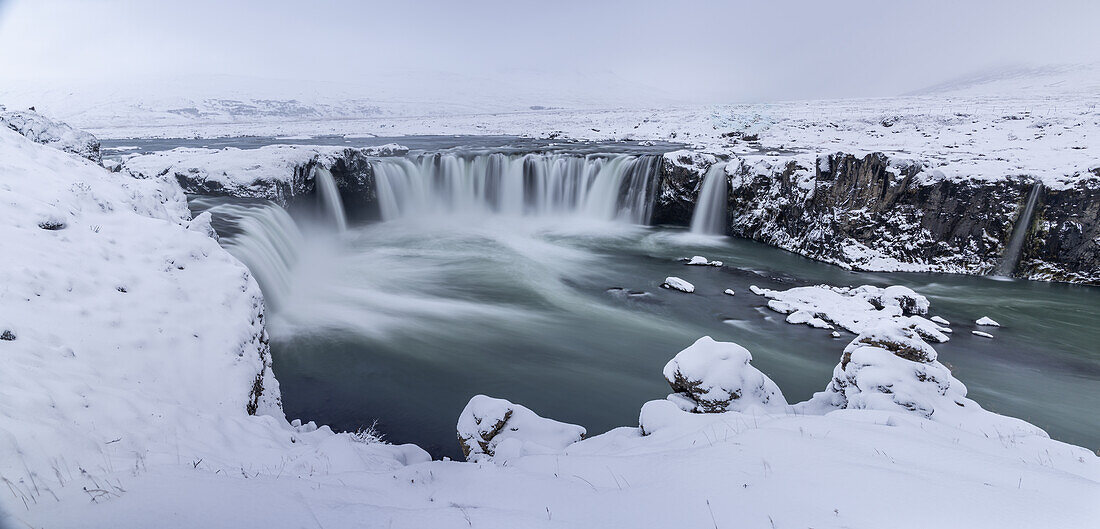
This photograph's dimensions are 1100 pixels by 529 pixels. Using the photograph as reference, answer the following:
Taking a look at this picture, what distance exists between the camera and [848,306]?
1313 cm

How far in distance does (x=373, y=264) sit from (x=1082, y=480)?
17.8 m

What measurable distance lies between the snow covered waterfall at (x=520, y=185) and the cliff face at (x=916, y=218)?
22.2 feet

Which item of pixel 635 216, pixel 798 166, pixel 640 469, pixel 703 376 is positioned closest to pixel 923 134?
pixel 798 166

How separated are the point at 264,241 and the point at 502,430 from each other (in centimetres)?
1128

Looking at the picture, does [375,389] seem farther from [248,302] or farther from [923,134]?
[923,134]

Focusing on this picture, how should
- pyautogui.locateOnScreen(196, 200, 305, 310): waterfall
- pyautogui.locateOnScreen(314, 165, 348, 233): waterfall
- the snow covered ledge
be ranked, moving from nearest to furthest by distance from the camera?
1. the snow covered ledge
2. pyautogui.locateOnScreen(196, 200, 305, 310): waterfall
3. pyautogui.locateOnScreen(314, 165, 348, 233): waterfall

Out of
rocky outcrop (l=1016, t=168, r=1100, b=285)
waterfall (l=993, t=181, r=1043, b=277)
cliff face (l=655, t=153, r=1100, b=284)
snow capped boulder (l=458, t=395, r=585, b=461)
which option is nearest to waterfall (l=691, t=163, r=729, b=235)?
cliff face (l=655, t=153, r=1100, b=284)

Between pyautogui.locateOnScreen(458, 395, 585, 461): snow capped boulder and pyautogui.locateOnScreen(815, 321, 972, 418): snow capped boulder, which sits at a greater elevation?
pyautogui.locateOnScreen(815, 321, 972, 418): snow capped boulder

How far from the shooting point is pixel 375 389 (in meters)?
8.98

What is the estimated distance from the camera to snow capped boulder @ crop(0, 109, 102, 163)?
35.7ft

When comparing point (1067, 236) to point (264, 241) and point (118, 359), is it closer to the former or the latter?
A: point (118, 359)

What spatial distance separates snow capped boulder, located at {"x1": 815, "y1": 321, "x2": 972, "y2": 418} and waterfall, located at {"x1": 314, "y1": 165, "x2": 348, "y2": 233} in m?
21.5

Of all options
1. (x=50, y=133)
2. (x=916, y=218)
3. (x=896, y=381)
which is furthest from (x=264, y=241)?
(x=916, y=218)

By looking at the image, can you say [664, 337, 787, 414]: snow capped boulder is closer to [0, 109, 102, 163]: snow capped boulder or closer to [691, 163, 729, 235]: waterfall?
[0, 109, 102, 163]: snow capped boulder
